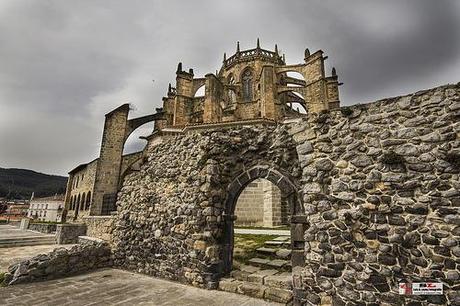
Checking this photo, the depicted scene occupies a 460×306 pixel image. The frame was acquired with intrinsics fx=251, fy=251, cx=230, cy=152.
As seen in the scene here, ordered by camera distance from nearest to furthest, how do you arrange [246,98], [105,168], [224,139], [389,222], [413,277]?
[413,277]
[389,222]
[224,139]
[105,168]
[246,98]

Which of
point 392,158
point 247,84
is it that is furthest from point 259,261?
point 247,84

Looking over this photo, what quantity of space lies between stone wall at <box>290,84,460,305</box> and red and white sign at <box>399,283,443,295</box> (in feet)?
0.18

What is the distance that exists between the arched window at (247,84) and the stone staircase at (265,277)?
22.0m

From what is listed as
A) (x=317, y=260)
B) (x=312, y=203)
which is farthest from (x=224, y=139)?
(x=317, y=260)

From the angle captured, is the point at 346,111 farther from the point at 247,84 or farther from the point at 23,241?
Answer: the point at 247,84

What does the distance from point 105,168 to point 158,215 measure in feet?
46.6

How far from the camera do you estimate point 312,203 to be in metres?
4.21

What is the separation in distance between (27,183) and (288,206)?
72.8m

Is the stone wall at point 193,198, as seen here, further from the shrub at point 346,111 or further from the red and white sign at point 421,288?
the red and white sign at point 421,288

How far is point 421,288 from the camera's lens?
10.2 ft

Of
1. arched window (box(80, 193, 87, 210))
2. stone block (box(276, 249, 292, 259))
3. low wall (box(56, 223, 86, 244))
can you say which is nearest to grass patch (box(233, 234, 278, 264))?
stone block (box(276, 249, 292, 259))

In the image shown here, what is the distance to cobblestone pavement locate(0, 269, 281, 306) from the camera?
437 centimetres

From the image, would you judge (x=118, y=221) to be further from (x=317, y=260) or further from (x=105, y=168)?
(x=105, y=168)

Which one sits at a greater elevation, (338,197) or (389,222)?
(338,197)
